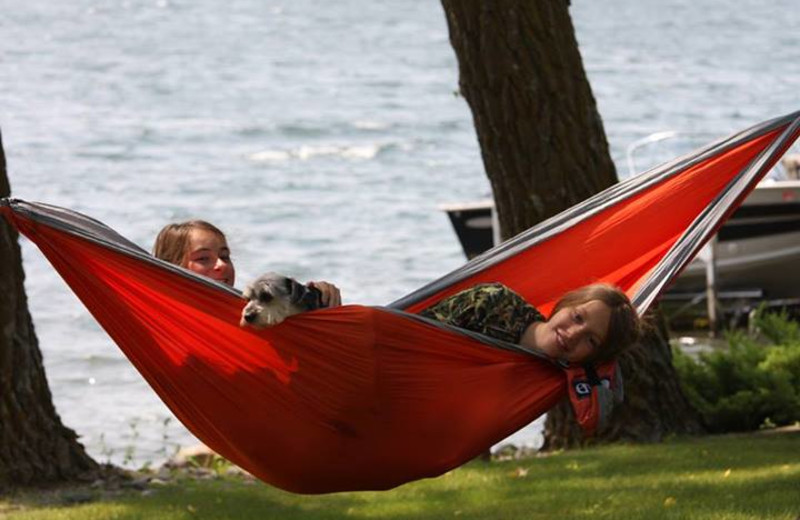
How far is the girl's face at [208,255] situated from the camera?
14.4 feet

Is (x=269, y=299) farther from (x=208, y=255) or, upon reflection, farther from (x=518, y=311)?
(x=518, y=311)

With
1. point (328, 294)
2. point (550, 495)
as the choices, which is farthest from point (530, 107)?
point (328, 294)

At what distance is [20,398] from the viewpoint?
20.5 ft

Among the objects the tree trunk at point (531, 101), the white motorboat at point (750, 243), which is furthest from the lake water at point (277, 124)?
the tree trunk at point (531, 101)

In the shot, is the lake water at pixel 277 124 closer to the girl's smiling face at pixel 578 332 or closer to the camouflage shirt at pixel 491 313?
the camouflage shirt at pixel 491 313

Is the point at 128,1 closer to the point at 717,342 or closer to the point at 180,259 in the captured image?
the point at 717,342

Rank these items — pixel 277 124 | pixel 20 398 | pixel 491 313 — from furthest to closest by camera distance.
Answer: pixel 277 124
pixel 20 398
pixel 491 313

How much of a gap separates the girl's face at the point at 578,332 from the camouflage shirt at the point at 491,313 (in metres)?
0.16

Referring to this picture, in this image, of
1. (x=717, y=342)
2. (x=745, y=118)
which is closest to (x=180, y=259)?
(x=717, y=342)

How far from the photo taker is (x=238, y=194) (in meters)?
19.8

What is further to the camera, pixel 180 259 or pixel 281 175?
pixel 281 175

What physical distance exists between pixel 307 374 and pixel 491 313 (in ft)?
2.17

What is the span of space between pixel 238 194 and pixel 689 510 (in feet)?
→ 48.4

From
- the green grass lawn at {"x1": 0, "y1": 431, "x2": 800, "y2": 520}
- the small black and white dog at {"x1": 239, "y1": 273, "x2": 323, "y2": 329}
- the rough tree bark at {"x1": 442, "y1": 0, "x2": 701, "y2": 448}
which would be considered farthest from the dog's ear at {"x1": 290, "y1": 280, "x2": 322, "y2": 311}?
the rough tree bark at {"x1": 442, "y1": 0, "x2": 701, "y2": 448}
